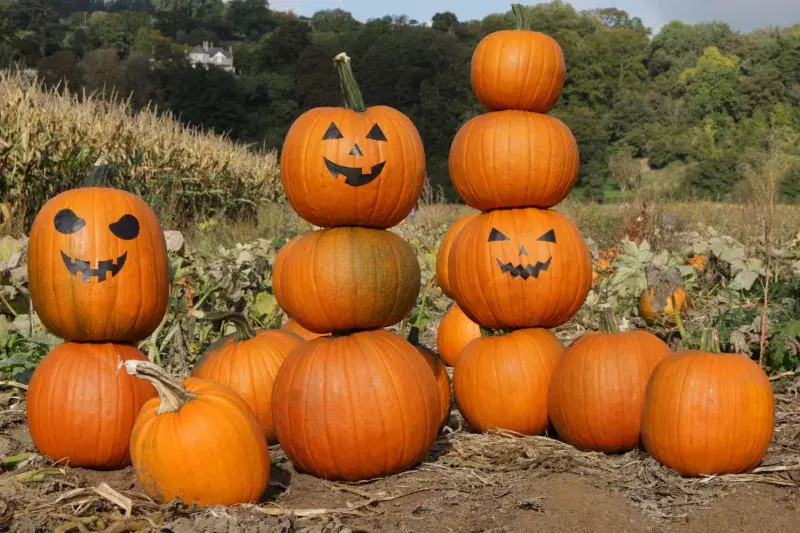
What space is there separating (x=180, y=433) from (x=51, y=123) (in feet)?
28.6

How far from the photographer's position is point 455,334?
17.2 ft

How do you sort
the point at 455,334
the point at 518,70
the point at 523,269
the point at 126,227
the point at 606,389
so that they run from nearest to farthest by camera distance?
the point at 126,227, the point at 606,389, the point at 523,269, the point at 518,70, the point at 455,334

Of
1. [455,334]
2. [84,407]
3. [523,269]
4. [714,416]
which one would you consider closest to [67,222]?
[84,407]

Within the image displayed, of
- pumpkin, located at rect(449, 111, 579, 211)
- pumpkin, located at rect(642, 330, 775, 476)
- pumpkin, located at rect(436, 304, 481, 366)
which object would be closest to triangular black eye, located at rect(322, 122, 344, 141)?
pumpkin, located at rect(449, 111, 579, 211)

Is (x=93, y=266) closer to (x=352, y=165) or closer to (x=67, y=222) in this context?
(x=67, y=222)

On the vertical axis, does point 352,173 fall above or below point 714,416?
above

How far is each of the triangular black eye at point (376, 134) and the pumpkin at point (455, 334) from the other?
1.99 meters

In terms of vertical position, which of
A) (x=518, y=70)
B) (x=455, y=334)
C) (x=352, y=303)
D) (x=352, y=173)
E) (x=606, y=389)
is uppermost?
(x=518, y=70)

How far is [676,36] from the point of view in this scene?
57.9m

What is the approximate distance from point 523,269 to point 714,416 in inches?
46.4

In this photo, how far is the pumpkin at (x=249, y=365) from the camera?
3.82 m

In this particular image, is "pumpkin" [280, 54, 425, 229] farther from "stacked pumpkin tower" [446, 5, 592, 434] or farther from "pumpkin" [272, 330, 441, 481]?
"stacked pumpkin tower" [446, 5, 592, 434]

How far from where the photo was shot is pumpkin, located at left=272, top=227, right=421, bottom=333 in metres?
3.33

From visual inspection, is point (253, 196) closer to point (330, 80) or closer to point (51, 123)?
point (51, 123)
